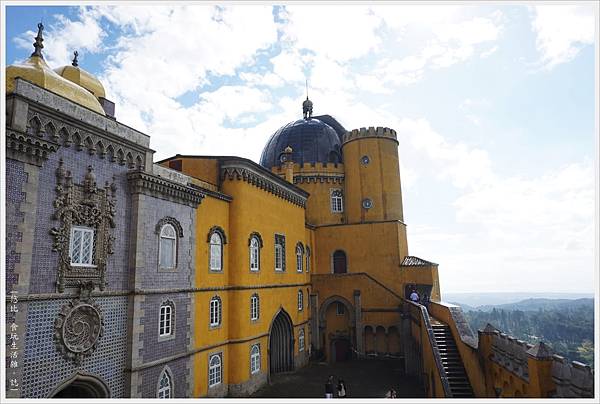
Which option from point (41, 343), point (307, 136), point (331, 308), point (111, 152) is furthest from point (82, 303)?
point (307, 136)

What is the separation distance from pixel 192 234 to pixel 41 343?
270 inches

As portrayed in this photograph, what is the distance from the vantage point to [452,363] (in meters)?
16.5

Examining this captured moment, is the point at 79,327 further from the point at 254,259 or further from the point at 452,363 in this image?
the point at 452,363

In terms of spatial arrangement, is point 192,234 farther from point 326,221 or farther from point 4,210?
point 326,221

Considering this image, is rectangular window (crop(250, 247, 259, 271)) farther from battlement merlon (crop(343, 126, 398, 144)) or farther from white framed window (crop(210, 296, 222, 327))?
battlement merlon (crop(343, 126, 398, 144))

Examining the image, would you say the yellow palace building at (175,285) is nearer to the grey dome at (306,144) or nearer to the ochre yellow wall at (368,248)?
the ochre yellow wall at (368,248)

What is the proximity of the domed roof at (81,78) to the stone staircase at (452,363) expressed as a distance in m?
18.7

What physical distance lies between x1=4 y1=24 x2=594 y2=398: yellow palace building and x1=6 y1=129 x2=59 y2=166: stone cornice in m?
0.03

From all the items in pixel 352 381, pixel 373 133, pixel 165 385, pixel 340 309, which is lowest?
pixel 352 381

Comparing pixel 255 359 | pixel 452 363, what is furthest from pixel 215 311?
pixel 452 363

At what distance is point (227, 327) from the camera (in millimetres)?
17953

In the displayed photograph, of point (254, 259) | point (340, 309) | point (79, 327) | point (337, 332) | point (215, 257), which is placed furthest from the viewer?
point (340, 309)

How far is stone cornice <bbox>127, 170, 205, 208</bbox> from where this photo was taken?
13.5 meters

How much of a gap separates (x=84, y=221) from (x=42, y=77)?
4.74 metres
